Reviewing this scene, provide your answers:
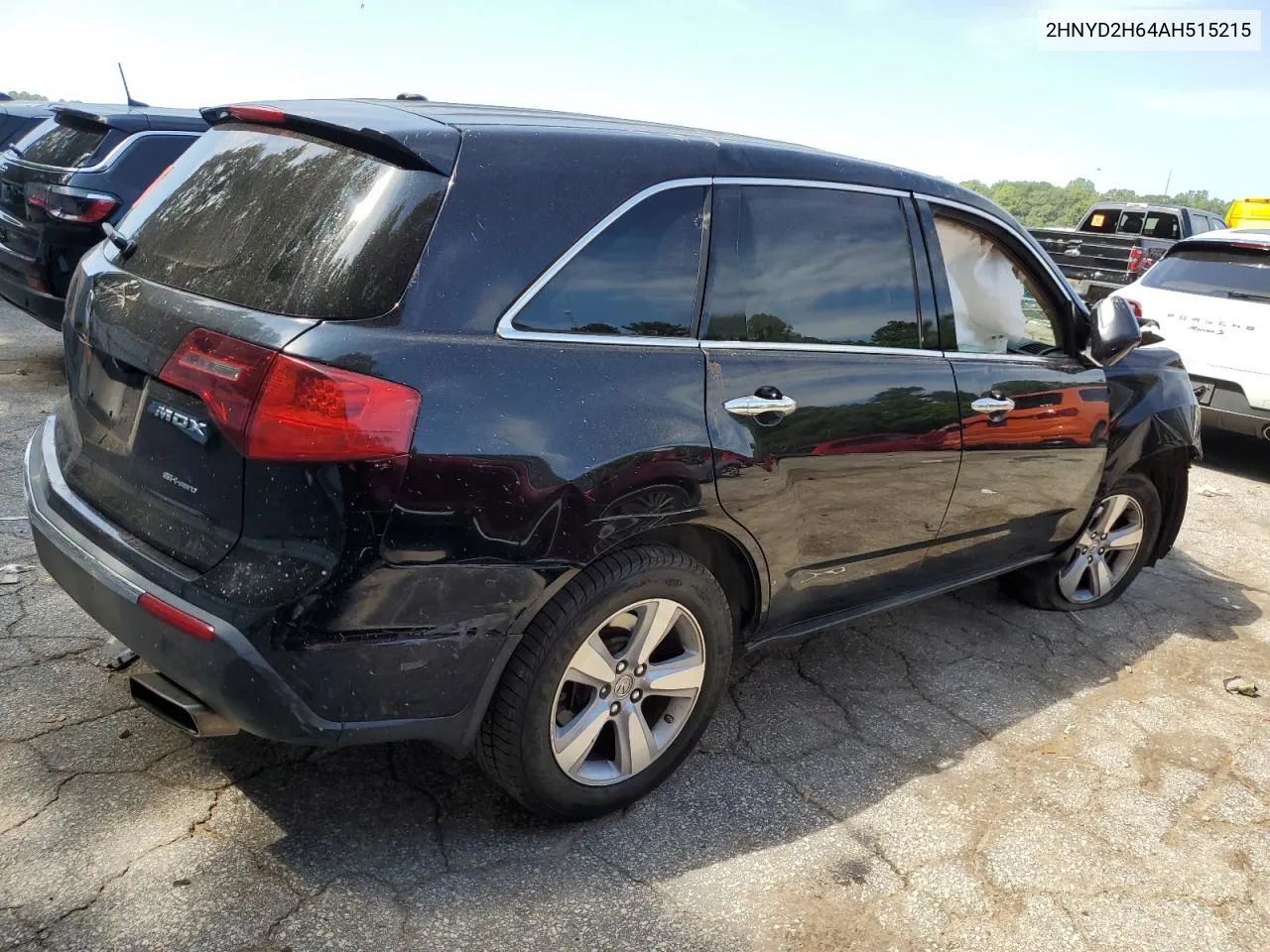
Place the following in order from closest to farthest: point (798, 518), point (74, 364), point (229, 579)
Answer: point (229, 579) → point (74, 364) → point (798, 518)

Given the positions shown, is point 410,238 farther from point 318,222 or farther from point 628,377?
point 628,377

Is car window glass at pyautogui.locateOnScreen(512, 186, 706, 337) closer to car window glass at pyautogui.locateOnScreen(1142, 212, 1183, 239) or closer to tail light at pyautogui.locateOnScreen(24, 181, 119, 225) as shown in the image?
tail light at pyautogui.locateOnScreen(24, 181, 119, 225)

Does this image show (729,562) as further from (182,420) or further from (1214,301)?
(1214,301)

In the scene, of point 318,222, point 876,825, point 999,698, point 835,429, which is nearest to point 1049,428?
point 999,698

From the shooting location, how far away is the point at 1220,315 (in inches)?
283

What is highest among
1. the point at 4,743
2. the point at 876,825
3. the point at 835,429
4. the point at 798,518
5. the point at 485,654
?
the point at 835,429

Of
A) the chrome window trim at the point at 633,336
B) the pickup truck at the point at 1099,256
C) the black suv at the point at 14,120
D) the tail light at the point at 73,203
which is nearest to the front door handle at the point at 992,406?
the chrome window trim at the point at 633,336

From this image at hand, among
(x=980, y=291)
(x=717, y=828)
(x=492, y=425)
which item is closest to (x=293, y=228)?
(x=492, y=425)

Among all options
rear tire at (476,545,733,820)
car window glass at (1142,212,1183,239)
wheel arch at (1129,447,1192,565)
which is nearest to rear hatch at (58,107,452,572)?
rear tire at (476,545,733,820)

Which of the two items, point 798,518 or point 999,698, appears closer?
point 798,518

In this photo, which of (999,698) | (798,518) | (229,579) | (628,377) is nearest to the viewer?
(229,579)

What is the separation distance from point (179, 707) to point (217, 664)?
23 cm

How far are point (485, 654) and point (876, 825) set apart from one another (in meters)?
1.30

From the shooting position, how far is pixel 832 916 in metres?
2.54
